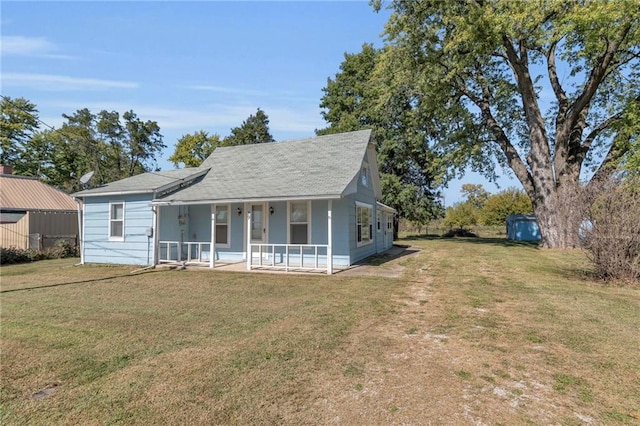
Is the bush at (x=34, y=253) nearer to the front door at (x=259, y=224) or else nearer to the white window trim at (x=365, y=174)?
the front door at (x=259, y=224)

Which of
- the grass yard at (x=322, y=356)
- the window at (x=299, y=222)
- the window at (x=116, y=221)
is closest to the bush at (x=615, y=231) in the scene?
the grass yard at (x=322, y=356)

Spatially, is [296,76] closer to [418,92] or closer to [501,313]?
[418,92]

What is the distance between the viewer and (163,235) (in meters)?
13.8

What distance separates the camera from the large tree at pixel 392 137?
2736 cm

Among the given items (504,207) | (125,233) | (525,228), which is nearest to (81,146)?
(125,233)

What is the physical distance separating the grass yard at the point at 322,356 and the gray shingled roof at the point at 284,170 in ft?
12.4

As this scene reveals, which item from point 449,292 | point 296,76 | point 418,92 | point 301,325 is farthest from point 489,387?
point 418,92

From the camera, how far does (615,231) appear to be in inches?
318

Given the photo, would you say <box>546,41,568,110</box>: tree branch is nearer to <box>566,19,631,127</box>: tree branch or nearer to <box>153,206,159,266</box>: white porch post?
<box>566,19,631,127</box>: tree branch

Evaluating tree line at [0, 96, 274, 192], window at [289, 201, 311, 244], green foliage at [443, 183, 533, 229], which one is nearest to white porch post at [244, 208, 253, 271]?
window at [289, 201, 311, 244]

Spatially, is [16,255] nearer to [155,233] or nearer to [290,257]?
[155,233]

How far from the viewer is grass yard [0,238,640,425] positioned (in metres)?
2.96

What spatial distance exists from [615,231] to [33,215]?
22.2m

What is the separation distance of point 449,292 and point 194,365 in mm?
6004
